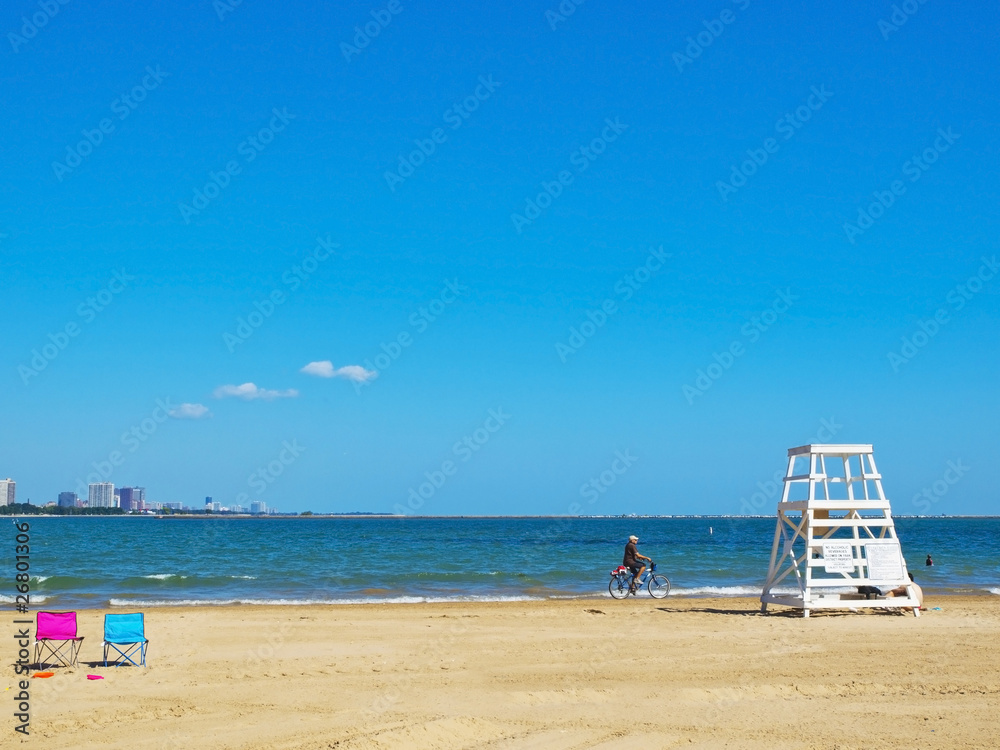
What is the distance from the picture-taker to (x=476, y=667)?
1190 centimetres

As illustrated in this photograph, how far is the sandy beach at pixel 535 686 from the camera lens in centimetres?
840

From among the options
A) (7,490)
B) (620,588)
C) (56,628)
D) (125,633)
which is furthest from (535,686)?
(7,490)

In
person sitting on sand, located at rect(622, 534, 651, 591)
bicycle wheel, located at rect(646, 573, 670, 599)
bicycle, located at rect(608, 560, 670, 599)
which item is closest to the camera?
person sitting on sand, located at rect(622, 534, 651, 591)

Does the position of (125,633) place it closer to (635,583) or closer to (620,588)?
(635,583)

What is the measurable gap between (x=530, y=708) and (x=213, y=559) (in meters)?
38.3

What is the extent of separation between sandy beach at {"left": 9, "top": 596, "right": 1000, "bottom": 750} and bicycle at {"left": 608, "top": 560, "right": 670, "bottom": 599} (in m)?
5.74

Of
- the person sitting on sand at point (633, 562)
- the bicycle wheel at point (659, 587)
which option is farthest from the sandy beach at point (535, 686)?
the bicycle wheel at point (659, 587)

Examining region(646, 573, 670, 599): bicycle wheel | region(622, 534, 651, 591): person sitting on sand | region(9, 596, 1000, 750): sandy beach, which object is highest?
region(622, 534, 651, 591): person sitting on sand

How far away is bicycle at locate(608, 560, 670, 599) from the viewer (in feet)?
74.9

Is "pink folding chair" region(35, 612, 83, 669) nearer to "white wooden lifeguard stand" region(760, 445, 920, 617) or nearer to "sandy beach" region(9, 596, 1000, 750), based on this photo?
"sandy beach" region(9, 596, 1000, 750)

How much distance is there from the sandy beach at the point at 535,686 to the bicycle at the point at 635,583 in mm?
5744

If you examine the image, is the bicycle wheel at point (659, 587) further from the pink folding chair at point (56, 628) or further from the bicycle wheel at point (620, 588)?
the pink folding chair at point (56, 628)

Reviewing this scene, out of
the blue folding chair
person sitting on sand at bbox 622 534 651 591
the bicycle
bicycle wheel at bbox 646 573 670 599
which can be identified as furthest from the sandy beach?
bicycle wheel at bbox 646 573 670 599

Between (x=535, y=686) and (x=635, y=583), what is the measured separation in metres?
12.7
